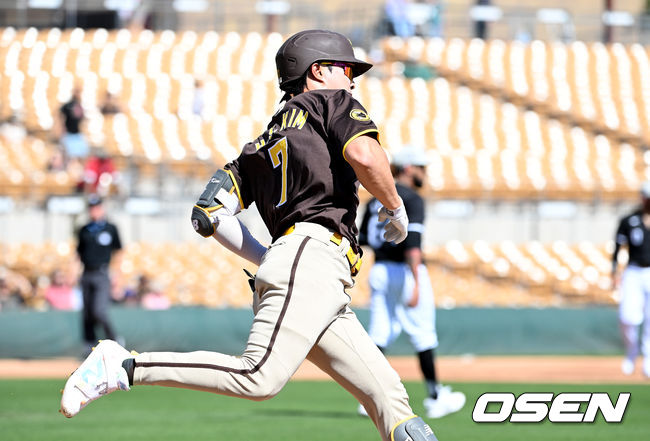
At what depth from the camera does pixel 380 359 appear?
14.5 feet

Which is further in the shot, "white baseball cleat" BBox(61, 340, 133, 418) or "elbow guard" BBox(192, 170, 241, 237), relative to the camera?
"elbow guard" BBox(192, 170, 241, 237)

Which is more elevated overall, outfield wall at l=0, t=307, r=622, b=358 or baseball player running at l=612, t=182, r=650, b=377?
baseball player running at l=612, t=182, r=650, b=377

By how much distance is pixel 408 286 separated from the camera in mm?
8633

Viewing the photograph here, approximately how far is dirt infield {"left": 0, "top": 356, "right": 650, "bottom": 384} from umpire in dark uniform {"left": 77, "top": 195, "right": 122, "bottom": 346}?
733 mm

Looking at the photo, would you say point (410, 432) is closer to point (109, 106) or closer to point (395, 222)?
point (395, 222)

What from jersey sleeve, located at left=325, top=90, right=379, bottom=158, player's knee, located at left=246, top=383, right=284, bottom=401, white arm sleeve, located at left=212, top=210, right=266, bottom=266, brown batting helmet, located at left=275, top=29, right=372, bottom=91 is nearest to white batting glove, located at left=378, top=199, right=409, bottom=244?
jersey sleeve, located at left=325, top=90, right=379, bottom=158

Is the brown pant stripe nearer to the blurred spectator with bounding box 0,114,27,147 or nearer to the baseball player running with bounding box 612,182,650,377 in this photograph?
the baseball player running with bounding box 612,182,650,377

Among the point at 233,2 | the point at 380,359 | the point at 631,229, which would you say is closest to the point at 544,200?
the point at 631,229

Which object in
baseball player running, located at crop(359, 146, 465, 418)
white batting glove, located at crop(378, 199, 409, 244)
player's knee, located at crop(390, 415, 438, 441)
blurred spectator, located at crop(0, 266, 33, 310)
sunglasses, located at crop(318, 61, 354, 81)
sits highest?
sunglasses, located at crop(318, 61, 354, 81)

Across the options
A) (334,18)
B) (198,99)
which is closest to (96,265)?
(198,99)

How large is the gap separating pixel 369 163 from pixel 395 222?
15.9 inches

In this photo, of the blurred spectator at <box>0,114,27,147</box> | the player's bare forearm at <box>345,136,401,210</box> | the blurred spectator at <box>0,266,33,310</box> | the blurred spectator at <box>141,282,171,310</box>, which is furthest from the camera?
the blurred spectator at <box>0,114,27,147</box>

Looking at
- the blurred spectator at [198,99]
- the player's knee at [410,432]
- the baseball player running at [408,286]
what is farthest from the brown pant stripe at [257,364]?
the blurred spectator at [198,99]

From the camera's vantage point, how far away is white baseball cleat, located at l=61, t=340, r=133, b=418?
4.18 m
